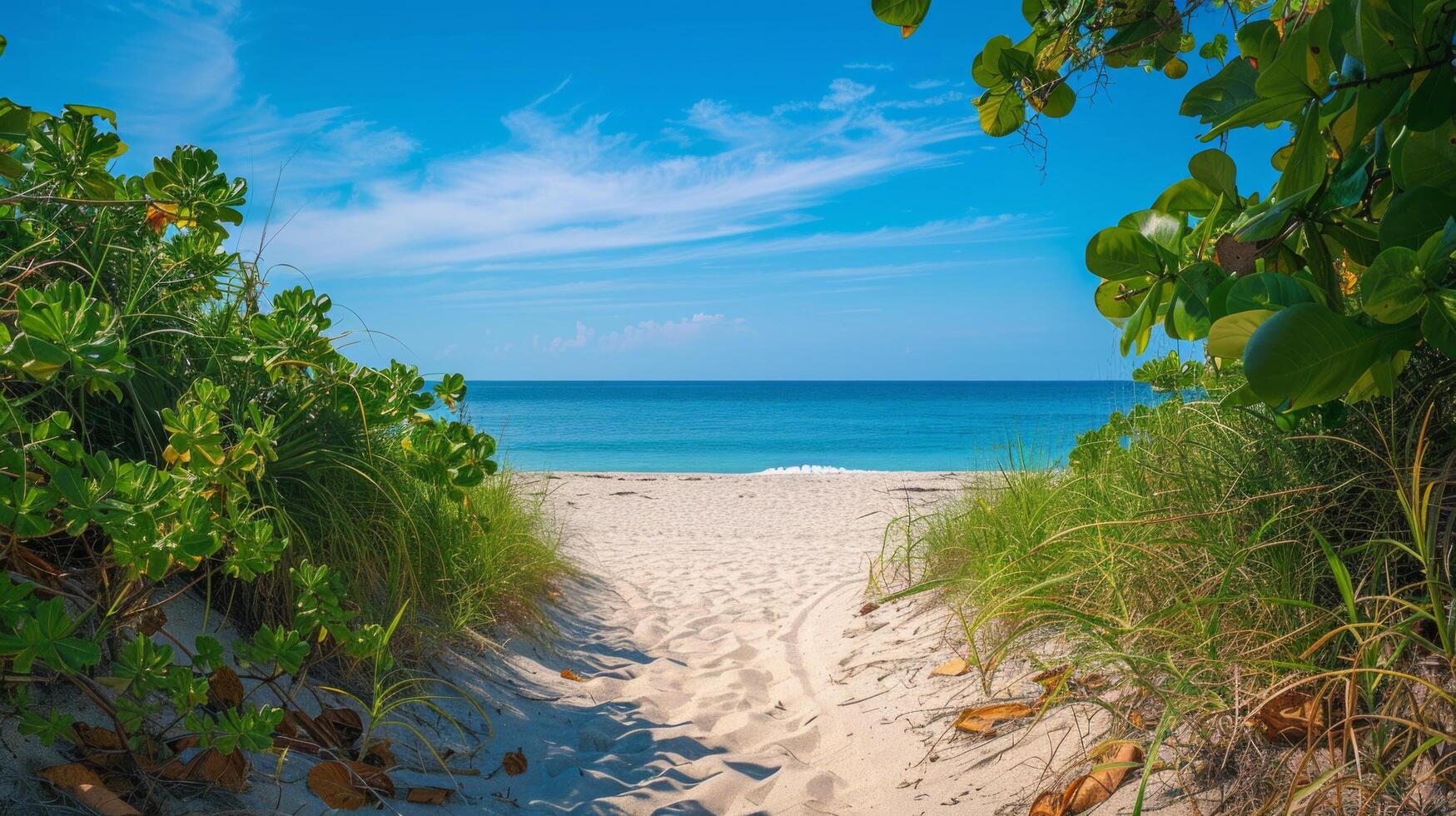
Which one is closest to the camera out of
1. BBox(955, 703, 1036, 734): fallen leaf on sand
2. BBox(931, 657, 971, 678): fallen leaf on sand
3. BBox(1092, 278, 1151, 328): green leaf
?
BBox(1092, 278, 1151, 328): green leaf

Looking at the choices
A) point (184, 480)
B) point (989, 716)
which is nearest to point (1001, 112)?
point (989, 716)

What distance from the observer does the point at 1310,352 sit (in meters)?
1.43

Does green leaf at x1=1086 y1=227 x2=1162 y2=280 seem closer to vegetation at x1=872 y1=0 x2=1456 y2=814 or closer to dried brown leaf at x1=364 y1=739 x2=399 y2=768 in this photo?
vegetation at x1=872 y1=0 x2=1456 y2=814

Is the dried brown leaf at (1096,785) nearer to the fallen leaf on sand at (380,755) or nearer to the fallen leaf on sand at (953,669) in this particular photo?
the fallen leaf on sand at (953,669)

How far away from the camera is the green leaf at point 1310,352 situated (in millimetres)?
1408

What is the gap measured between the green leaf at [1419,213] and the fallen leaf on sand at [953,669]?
2174mm

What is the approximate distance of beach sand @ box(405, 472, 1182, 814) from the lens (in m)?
2.58

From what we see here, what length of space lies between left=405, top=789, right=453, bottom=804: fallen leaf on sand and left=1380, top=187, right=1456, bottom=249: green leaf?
2755mm

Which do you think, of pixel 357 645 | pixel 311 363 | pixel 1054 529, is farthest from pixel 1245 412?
pixel 311 363

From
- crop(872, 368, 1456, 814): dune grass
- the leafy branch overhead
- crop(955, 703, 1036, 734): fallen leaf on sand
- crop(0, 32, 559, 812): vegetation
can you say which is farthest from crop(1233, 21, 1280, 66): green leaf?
crop(0, 32, 559, 812): vegetation

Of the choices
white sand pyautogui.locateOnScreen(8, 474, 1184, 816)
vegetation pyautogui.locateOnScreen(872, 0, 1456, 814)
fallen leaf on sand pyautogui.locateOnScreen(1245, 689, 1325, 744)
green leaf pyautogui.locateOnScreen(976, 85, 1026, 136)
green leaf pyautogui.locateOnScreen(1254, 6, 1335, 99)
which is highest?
green leaf pyautogui.locateOnScreen(976, 85, 1026, 136)

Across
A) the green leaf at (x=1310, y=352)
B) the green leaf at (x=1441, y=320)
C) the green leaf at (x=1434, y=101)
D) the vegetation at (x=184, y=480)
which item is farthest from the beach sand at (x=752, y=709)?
the green leaf at (x=1434, y=101)

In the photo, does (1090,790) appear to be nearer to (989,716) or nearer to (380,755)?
(989,716)

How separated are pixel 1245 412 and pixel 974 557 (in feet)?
5.20
